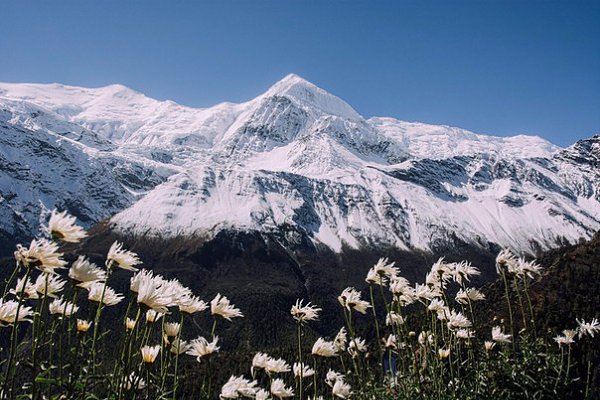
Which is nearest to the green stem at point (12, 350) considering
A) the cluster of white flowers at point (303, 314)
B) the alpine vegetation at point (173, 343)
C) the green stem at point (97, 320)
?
the alpine vegetation at point (173, 343)

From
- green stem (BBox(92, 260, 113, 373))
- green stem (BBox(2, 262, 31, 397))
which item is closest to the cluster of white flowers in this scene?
green stem (BBox(92, 260, 113, 373))

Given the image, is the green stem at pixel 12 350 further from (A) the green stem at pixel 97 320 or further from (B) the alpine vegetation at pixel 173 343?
(A) the green stem at pixel 97 320

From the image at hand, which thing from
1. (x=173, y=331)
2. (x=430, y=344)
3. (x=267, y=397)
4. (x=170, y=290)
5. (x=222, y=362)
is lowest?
(x=222, y=362)

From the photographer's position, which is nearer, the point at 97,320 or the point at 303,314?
the point at 97,320

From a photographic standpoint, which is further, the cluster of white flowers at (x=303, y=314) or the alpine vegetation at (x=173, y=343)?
the cluster of white flowers at (x=303, y=314)

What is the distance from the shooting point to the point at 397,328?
5996 millimetres

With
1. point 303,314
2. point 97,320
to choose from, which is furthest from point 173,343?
point 303,314

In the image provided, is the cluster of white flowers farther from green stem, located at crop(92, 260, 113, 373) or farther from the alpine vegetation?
green stem, located at crop(92, 260, 113, 373)

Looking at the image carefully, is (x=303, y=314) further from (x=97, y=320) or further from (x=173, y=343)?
(x=97, y=320)

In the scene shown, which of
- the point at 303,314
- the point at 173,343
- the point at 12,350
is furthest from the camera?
the point at 303,314

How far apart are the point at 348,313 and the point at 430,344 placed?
1589 mm

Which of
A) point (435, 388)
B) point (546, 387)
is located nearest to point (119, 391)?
point (435, 388)

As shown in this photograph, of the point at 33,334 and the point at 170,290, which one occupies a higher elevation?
the point at 170,290

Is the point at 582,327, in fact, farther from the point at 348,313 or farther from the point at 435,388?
the point at 348,313
